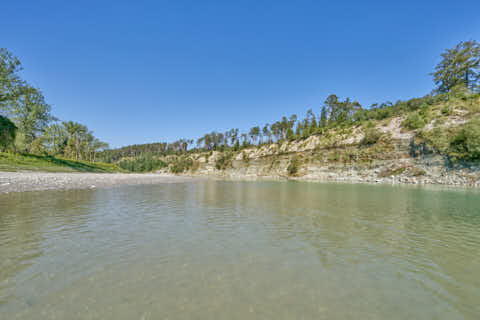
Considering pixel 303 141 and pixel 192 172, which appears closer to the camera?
pixel 303 141

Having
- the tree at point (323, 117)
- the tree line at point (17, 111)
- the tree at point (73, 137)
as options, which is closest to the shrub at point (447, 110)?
the tree at point (323, 117)

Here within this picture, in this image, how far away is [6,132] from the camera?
31.3m

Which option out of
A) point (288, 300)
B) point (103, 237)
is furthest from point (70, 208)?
point (288, 300)

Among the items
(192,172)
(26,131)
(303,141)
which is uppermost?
(303,141)

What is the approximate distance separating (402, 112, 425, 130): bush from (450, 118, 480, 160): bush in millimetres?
8061

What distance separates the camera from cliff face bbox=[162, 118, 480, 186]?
3356 centimetres

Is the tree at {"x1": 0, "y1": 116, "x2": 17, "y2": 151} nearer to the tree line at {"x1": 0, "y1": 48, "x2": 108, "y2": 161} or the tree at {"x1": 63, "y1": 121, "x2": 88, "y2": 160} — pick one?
the tree line at {"x1": 0, "y1": 48, "x2": 108, "y2": 161}

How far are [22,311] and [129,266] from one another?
1709mm

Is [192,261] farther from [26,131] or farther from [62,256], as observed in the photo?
[26,131]

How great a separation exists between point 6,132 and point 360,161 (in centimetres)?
6887

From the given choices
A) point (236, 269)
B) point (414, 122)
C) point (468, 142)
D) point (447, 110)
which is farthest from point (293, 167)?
point (236, 269)

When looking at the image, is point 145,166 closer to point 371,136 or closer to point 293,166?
point 293,166

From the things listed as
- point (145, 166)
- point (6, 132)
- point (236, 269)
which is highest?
point (6, 132)

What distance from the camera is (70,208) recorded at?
10.3m
